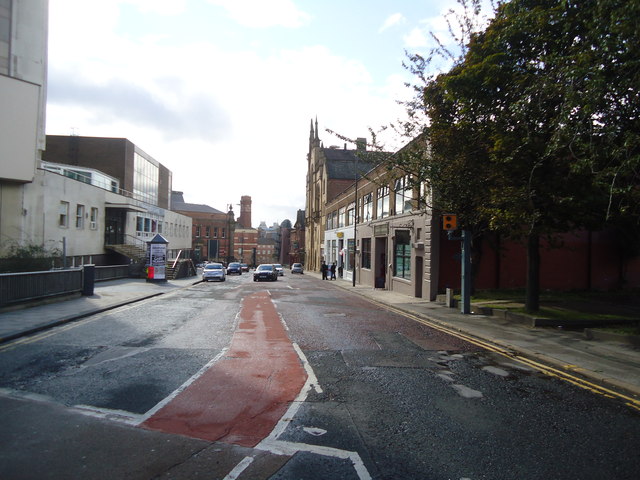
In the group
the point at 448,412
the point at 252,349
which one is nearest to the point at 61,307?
the point at 252,349

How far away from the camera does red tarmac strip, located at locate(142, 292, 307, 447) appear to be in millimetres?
5105

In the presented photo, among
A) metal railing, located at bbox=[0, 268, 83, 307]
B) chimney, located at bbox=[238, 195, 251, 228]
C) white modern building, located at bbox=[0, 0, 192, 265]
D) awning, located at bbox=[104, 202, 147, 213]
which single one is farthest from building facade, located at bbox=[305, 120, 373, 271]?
chimney, located at bbox=[238, 195, 251, 228]

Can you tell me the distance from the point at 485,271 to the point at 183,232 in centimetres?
5294

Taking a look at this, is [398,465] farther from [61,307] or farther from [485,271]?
[485,271]

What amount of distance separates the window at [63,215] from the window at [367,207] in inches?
856

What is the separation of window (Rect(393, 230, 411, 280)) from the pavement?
Answer: 320 inches

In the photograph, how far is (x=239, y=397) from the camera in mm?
6273

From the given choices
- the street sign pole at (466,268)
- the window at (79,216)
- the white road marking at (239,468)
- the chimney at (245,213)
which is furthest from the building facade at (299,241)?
the white road marking at (239,468)

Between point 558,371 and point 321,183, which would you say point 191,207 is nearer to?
point 321,183

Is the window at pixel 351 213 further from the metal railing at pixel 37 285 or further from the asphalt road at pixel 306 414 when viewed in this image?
the asphalt road at pixel 306 414

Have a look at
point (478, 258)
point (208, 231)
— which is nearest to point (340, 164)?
point (208, 231)

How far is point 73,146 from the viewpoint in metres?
47.4

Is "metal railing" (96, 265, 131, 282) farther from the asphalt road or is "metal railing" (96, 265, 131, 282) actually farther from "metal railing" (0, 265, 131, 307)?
the asphalt road

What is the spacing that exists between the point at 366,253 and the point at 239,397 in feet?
104
